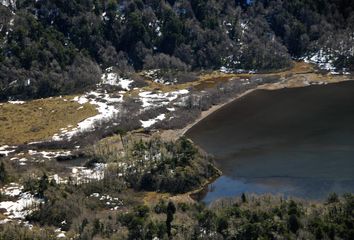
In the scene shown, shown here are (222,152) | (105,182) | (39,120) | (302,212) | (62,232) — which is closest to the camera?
(302,212)

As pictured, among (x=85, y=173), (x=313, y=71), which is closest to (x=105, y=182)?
(x=85, y=173)

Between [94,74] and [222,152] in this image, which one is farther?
[94,74]

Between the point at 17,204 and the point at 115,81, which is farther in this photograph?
the point at 115,81

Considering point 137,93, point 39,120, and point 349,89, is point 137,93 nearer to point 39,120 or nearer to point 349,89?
point 39,120

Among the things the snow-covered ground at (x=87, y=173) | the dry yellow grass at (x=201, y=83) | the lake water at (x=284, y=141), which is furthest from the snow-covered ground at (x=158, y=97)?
the snow-covered ground at (x=87, y=173)

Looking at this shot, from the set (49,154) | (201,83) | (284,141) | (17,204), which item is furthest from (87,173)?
(201,83)

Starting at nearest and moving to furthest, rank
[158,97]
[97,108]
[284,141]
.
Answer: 1. [284,141]
2. [97,108]
3. [158,97]

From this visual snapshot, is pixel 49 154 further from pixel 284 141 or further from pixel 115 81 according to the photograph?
pixel 115 81
